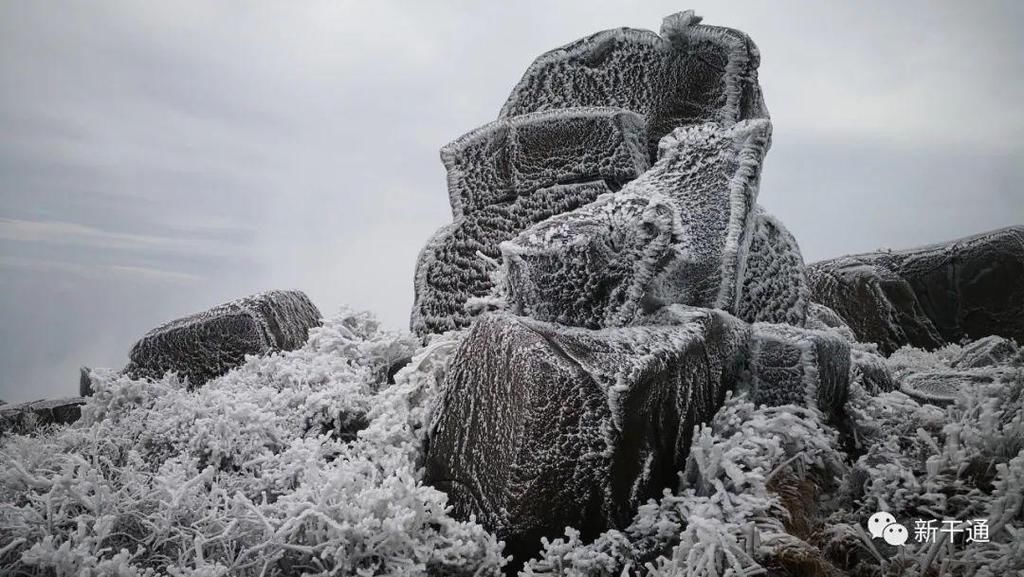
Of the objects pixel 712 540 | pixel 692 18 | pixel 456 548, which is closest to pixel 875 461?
pixel 712 540

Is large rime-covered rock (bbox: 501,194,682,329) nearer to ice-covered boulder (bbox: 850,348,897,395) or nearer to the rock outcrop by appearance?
the rock outcrop

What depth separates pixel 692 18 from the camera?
11.5 feet

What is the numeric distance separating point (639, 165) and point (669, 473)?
1433mm

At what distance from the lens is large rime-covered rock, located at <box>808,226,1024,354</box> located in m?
5.97

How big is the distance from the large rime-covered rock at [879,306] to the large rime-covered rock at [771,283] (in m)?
3.08

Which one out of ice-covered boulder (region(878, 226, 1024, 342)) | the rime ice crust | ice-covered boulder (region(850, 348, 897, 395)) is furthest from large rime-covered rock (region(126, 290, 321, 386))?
ice-covered boulder (region(878, 226, 1024, 342))

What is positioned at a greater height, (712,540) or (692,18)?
(692,18)

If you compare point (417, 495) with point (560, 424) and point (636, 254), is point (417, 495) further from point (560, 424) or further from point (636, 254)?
point (636, 254)

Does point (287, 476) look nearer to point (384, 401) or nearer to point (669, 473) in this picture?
point (384, 401)

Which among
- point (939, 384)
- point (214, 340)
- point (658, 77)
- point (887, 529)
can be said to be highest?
point (658, 77)

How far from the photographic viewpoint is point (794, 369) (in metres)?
2.66

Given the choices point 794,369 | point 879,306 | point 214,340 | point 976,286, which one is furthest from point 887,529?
point 976,286

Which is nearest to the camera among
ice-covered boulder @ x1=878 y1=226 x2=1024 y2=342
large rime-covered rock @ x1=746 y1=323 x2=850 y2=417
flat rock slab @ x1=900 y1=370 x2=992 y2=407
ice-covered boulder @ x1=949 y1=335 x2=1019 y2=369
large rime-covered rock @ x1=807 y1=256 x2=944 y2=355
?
large rime-covered rock @ x1=746 y1=323 x2=850 y2=417

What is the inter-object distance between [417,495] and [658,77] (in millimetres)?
2323
